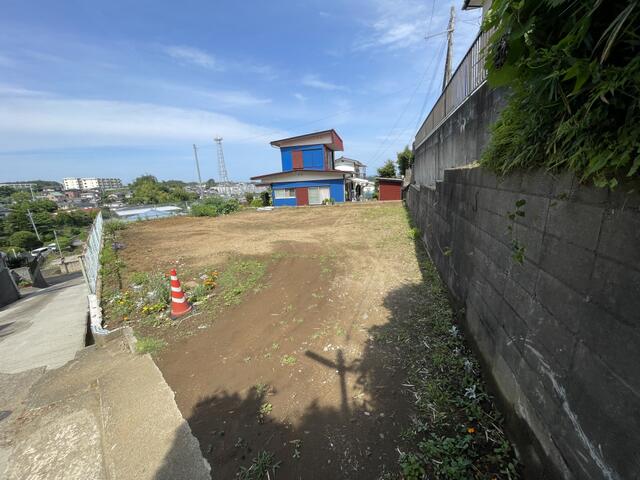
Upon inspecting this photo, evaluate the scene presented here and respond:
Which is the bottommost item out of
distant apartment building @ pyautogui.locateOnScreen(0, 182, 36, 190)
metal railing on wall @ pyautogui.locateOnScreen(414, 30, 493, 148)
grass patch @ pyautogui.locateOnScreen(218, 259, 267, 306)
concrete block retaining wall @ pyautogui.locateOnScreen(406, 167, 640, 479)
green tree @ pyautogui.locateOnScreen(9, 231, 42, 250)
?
green tree @ pyautogui.locateOnScreen(9, 231, 42, 250)

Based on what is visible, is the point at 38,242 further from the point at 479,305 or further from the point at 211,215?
the point at 479,305

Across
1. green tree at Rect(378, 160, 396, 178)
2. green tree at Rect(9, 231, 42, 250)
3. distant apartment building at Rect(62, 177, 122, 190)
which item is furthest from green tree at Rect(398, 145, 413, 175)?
distant apartment building at Rect(62, 177, 122, 190)

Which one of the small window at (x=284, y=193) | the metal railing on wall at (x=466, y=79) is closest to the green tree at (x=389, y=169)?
the small window at (x=284, y=193)

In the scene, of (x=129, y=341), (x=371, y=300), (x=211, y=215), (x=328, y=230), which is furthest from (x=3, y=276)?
(x=371, y=300)

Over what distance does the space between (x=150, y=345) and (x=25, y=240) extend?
136ft

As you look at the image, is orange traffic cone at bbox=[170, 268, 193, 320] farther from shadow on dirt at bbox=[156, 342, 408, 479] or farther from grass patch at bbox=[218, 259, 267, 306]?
shadow on dirt at bbox=[156, 342, 408, 479]

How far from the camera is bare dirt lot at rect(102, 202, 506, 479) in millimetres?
1978

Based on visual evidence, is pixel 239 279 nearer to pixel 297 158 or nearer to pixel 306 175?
pixel 306 175

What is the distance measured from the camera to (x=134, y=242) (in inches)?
381

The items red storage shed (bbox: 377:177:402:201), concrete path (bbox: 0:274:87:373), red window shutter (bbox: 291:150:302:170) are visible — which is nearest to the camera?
concrete path (bbox: 0:274:87:373)

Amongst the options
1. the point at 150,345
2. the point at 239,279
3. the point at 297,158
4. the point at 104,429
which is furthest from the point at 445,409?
the point at 297,158

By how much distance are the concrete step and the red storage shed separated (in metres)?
19.6

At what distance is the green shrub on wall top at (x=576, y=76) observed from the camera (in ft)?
2.80

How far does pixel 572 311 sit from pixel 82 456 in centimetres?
352
